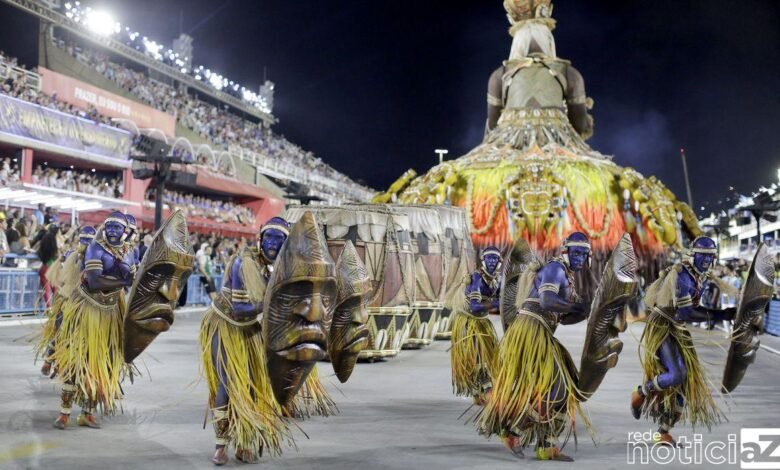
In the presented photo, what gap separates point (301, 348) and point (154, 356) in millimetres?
6989

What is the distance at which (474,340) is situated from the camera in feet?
26.6

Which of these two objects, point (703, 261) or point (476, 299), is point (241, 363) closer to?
point (476, 299)

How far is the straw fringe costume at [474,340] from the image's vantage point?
26.0ft

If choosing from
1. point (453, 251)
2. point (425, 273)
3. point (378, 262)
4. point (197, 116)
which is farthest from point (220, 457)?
point (197, 116)

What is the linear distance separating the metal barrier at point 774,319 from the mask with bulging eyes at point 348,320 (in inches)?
490

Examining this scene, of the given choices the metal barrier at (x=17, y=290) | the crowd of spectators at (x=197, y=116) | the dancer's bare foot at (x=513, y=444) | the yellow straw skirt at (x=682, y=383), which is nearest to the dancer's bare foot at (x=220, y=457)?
the dancer's bare foot at (x=513, y=444)

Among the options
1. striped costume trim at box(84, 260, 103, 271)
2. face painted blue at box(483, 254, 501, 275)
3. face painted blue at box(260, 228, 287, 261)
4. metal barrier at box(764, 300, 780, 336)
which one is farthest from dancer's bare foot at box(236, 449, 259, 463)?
metal barrier at box(764, 300, 780, 336)

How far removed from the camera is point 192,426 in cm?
647

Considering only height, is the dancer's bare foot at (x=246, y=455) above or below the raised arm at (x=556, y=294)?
below

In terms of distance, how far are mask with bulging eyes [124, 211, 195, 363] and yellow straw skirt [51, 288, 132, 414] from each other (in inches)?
21.7

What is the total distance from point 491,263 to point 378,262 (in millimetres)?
3248

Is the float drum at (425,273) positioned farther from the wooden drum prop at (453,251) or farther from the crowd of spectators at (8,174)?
the crowd of spectators at (8,174)

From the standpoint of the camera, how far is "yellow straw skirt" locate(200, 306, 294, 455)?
17.1ft

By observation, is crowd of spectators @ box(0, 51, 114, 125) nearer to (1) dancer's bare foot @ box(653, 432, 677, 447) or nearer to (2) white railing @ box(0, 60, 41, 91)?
(2) white railing @ box(0, 60, 41, 91)
